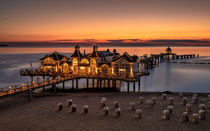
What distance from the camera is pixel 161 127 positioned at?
1842 centimetres

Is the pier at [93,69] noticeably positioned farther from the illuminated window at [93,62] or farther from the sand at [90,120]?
the sand at [90,120]

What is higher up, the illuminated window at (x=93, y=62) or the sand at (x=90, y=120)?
the illuminated window at (x=93, y=62)

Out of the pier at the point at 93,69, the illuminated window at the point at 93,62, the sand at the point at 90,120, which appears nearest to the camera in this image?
the sand at the point at 90,120

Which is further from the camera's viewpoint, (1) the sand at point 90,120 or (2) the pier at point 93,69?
(2) the pier at point 93,69

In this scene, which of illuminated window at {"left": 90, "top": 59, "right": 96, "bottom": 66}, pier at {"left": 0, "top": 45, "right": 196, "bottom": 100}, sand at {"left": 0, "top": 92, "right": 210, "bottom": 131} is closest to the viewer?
sand at {"left": 0, "top": 92, "right": 210, "bottom": 131}

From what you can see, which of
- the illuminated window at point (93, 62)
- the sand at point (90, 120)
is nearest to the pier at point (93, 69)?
the illuminated window at point (93, 62)

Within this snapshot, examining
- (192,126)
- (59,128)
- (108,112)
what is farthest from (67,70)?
(192,126)

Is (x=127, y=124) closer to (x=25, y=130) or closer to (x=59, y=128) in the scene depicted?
(x=59, y=128)

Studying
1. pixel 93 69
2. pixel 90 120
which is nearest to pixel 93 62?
pixel 93 69

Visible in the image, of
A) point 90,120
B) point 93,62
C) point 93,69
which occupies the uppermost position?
point 93,62

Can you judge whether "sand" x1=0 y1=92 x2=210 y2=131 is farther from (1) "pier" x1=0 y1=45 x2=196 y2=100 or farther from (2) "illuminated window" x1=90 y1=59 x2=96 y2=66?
(2) "illuminated window" x1=90 y1=59 x2=96 y2=66

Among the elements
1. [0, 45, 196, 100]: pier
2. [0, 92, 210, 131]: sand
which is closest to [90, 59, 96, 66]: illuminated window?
[0, 45, 196, 100]: pier

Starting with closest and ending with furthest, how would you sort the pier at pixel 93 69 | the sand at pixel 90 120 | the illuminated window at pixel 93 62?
the sand at pixel 90 120
the pier at pixel 93 69
the illuminated window at pixel 93 62

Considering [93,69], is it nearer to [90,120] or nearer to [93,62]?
[93,62]
